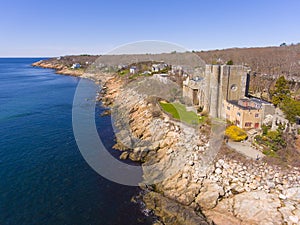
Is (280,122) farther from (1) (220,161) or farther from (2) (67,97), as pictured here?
(2) (67,97)

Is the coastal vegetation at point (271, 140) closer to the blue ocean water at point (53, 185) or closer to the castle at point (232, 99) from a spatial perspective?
the castle at point (232, 99)

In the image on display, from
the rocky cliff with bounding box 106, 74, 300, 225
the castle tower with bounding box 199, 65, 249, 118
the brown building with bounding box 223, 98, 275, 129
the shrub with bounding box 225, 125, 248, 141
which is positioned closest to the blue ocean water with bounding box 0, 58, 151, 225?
the rocky cliff with bounding box 106, 74, 300, 225

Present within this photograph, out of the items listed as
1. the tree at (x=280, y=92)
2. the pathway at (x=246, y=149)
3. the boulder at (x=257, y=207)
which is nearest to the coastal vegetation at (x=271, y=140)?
the pathway at (x=246, y=149)

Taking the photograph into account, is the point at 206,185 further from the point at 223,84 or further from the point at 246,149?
the point at 223,84

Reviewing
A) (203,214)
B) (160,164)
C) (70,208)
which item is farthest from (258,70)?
(70,208)

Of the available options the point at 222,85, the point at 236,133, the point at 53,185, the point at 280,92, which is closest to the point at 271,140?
the point at 236,133

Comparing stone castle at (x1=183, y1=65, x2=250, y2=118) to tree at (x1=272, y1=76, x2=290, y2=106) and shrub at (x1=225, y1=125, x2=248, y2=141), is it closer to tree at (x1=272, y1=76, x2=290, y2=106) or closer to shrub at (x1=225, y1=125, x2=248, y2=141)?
tree at (x1=272, y1=76, x2=290, y2=106)
